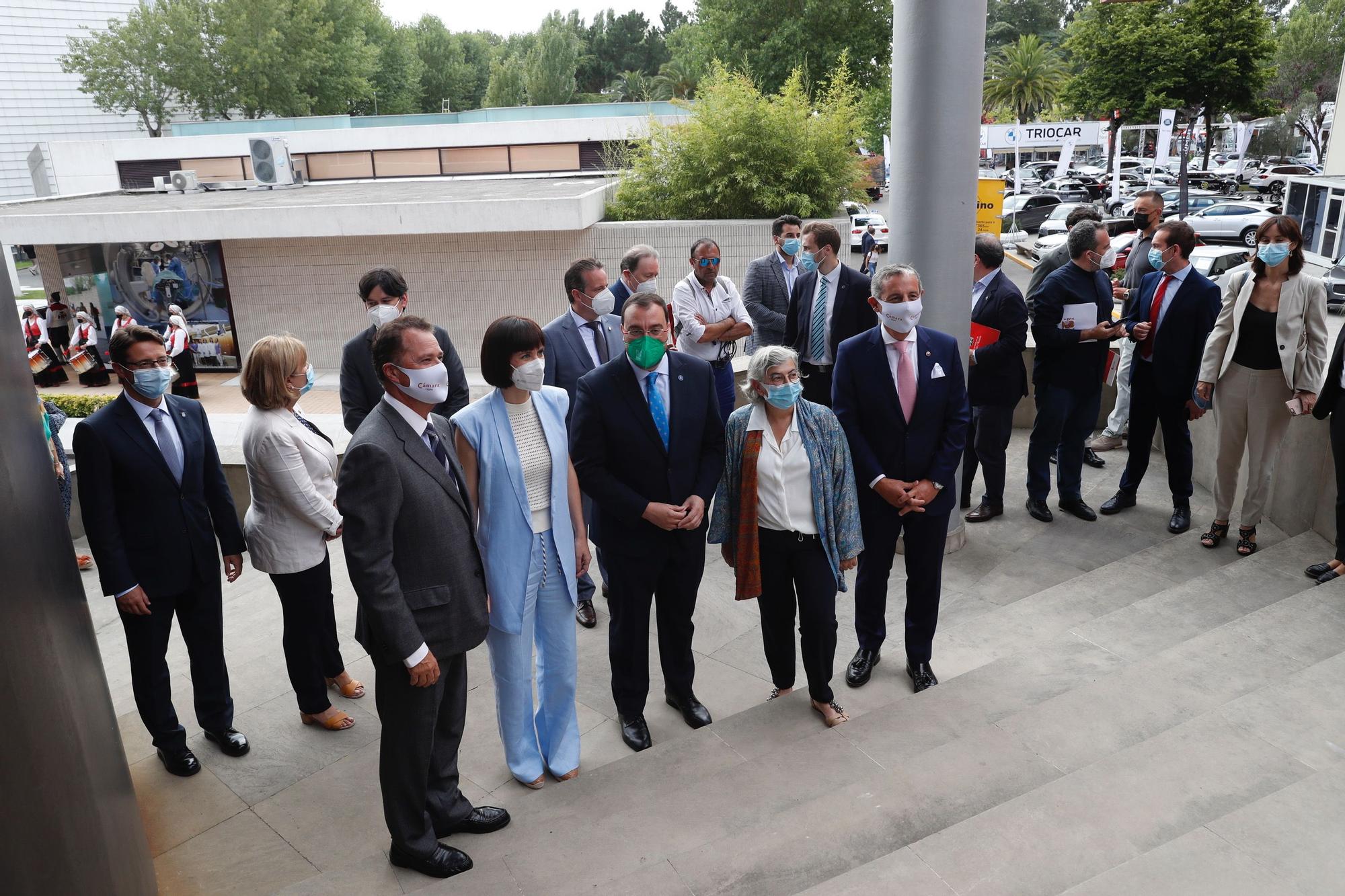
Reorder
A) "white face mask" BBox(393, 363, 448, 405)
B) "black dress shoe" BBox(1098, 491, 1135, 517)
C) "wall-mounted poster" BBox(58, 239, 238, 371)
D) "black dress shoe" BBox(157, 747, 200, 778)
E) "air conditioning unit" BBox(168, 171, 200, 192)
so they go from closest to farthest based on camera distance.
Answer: "white face mask" BBox(393, 363, 448, 405), "black dress shoe" BBox(157, 747, 200, 778), "black dress shoe" BBox(1098, 491, 1135, 517), "wall-mounted poster" BBox(58, 239, 238, 371), "air conditioning unit" BBox(168, 171, 200, 192)

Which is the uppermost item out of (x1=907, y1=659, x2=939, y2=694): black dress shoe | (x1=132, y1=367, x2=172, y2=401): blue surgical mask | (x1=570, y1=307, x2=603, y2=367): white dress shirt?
(x1=132, y1=367, x2=172, y2=401): blue surgical mask

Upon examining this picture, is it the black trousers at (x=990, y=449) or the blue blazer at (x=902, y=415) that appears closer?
the blue blazer at (x=902, y=415)

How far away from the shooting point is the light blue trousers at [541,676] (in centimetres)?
373

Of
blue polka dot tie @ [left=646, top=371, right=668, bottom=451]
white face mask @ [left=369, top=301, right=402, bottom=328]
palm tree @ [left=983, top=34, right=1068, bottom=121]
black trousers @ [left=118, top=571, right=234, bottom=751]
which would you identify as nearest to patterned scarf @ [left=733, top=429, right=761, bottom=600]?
blue polka dot tie @ [left=646, top=371, right=668, bottom=451]

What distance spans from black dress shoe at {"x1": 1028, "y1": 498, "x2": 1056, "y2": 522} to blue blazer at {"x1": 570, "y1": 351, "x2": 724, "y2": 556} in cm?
336

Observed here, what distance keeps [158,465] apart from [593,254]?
12.3 metres

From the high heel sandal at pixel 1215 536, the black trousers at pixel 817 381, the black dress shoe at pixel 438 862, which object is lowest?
the high heel sandal at pixel 1215 536

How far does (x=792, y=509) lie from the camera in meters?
3.99

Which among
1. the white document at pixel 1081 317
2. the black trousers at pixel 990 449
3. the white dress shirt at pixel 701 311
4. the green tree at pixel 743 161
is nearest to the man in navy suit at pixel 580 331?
the white dress shirt at pixel 701 311

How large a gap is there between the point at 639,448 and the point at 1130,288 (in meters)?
5.07

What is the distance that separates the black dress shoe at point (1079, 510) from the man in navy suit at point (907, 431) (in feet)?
7.84

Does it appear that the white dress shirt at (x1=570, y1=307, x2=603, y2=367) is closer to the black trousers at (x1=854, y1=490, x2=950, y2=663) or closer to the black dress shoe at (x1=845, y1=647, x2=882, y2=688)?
the black trousers at (x1=854, y1=490, x2=950, y2=663)

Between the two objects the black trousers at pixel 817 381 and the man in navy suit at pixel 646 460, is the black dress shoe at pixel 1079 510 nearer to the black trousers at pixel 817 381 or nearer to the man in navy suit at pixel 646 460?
the black trousers at pixel 817 381

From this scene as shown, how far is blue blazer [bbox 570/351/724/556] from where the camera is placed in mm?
3949
